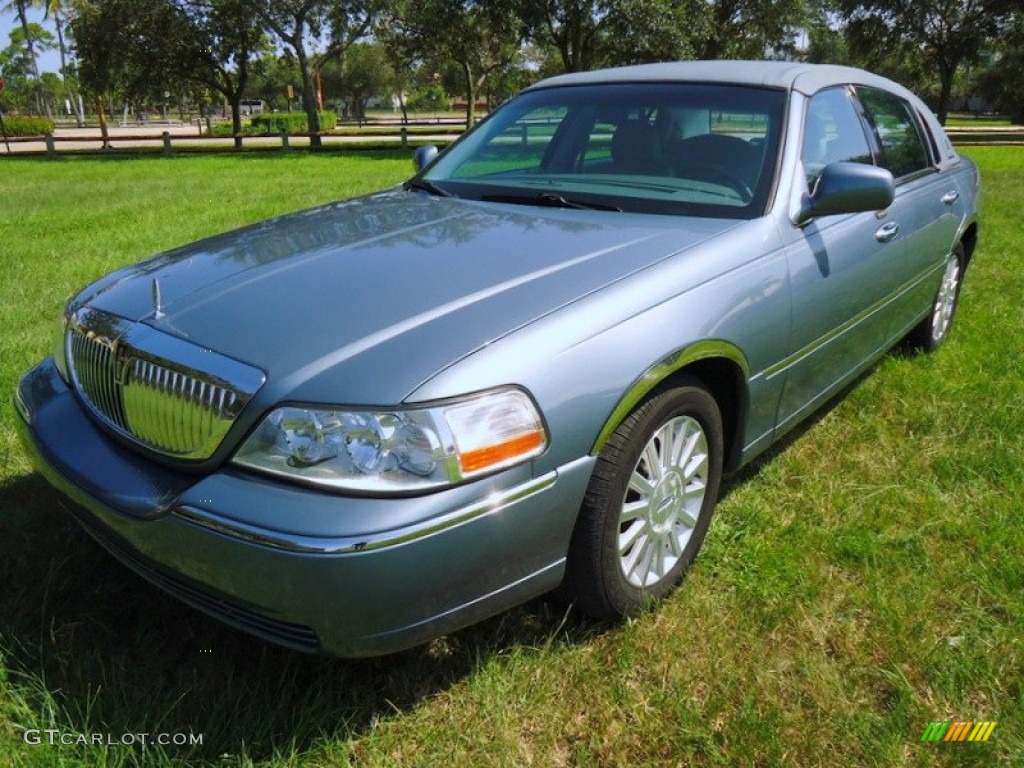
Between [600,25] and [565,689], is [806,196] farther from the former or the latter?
[600,25]

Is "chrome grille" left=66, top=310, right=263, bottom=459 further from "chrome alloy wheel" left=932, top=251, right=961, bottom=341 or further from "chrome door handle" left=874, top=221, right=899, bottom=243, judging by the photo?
"chrome alloy wheel" left=932, top=251, right=961, bottom=341

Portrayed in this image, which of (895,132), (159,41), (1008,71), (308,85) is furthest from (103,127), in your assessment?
(1008,71)

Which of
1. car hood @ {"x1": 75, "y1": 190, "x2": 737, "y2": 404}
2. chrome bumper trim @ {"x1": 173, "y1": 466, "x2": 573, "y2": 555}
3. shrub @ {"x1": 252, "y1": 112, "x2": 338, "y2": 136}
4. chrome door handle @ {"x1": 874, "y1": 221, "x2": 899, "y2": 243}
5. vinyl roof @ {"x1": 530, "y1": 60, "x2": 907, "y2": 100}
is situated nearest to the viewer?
chrome bumper trim @ {"x1": 173, "y1": 466, "x2": 573, "y2": 555}

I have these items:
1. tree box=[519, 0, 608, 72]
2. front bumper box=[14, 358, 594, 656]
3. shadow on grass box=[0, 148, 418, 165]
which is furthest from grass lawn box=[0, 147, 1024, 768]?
tree box=[519, 0, 608, 72]

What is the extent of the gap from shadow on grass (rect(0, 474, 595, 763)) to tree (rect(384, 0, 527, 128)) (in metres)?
23.7

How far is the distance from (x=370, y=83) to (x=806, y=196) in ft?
262

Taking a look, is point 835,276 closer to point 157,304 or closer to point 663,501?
point 663,501

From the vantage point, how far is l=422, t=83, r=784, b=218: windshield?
2902 millimetres

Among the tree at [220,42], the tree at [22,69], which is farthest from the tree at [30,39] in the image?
the tree at [220,42]

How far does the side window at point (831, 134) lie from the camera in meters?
3.08

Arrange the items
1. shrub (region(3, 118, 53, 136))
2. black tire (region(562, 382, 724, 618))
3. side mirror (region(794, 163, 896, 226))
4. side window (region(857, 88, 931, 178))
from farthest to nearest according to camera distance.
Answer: shrub (region(3, 118, 53, 136)) → side window (region(857, 88, 931, 178)) → side mirror (region(794, 163, 896, 226)) → black tire (region(562, 382, 724, 618))

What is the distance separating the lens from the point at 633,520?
2.31 metres

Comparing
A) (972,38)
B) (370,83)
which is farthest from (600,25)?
(370,83)

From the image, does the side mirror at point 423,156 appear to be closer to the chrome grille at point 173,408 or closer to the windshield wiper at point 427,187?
the windshield wiper at point 427,187
